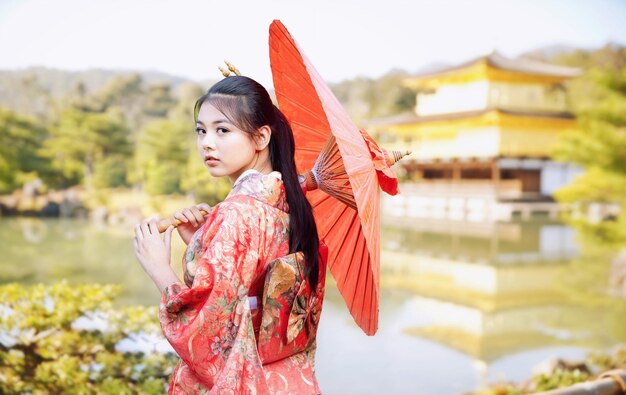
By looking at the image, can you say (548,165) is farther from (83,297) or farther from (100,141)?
(83,297)

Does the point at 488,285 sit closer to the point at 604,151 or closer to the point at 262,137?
the point at 604,151

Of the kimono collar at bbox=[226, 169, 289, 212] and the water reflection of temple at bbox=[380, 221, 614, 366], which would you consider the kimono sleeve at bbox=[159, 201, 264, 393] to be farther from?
the water reflection of temple at bbox=[380, 221, 614, 366]

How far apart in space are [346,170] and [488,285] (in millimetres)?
7897

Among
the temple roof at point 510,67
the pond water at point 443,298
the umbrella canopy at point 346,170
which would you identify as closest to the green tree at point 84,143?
the pond water at point 443,298

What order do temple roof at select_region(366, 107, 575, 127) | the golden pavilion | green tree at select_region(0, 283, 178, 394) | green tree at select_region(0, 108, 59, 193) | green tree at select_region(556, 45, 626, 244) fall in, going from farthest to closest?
temple roof at select_region(366, 107, 575, 127)
the golden pavilion
green tree at select_region(0, 108, 59, 193)
green tree at select_region(556, 45, 626, 244)
green tree at select_region(0, 283, 178, 394)

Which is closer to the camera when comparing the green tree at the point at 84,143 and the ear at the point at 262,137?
the ear at the point at 262,137

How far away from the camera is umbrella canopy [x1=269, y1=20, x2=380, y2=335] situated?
0.94m

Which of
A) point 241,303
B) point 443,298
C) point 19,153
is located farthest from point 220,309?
point 19,153

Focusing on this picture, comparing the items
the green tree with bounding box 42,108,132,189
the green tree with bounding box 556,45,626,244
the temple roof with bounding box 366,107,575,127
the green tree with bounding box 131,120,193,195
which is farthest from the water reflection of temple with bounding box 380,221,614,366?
the green tree with bounding box 42,108,132,189

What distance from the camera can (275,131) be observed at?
3.36 feet

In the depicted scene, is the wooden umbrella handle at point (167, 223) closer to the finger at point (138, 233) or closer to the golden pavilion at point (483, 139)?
the finger at point (138, 233)

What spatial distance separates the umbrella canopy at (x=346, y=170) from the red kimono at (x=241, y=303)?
0.36ft

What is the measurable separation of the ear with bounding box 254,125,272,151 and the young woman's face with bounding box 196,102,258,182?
0.03ft

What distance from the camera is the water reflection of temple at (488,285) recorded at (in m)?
5.55
